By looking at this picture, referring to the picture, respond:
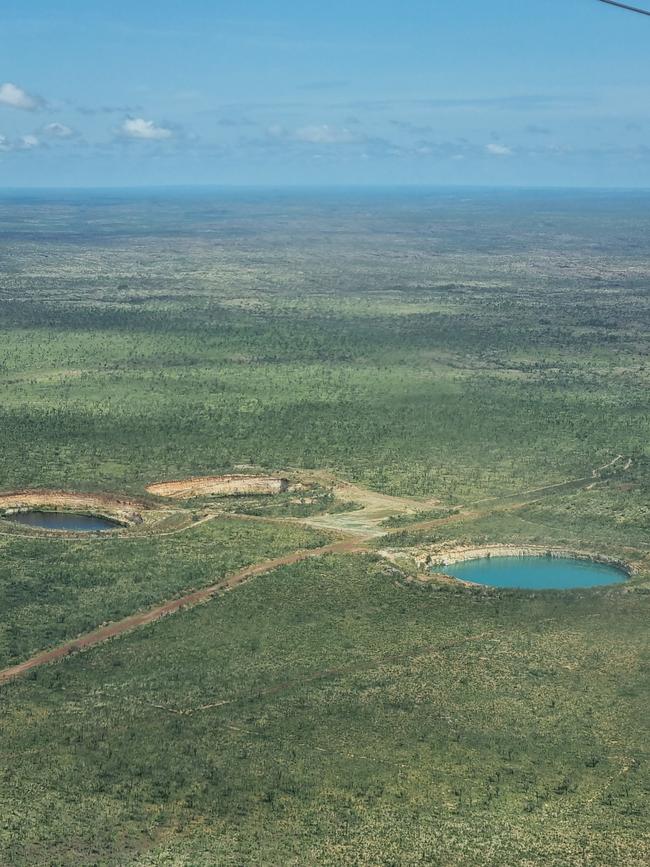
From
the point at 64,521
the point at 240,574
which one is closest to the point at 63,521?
the point at 64,521

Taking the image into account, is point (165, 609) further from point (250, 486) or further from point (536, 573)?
point (250, 486)

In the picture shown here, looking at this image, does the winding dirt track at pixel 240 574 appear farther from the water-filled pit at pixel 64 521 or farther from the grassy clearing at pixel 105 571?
the water-filled pit at pixel 64 521

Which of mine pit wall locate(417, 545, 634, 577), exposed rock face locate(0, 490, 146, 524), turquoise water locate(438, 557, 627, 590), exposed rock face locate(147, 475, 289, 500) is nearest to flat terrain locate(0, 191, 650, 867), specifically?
exposed rock face locate(0, 490, 146, 524)

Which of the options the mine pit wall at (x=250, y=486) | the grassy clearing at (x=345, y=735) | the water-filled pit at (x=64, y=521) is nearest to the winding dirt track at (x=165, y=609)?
the grassy clearing at (x=345, y=735)

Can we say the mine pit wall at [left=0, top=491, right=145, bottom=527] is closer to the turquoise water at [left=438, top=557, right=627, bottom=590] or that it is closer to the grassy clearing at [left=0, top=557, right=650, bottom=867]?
the grassy clearing at [left=0, top=557, right=650, bottom=867]

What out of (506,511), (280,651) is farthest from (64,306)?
(280,651)

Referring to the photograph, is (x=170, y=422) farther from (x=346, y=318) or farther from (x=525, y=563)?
(x=346, y=318)
